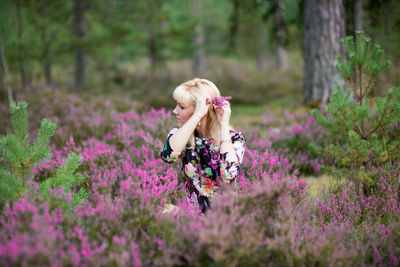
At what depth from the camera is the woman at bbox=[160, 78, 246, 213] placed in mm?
2438

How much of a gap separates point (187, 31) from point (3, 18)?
653cm

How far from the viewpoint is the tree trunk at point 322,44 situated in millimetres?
6125

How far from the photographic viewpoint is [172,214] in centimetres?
220

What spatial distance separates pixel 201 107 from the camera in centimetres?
244

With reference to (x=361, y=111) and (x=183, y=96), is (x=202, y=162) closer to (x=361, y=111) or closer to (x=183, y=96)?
(x=183, y=96)

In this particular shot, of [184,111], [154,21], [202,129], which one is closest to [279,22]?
[202,129]

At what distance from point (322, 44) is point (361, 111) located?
353cm

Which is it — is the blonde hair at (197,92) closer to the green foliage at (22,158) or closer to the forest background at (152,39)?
the green foliage at (22,158)

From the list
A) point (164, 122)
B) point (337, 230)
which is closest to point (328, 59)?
point (164, 122)

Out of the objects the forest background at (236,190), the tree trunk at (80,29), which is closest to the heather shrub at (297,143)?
the forest background at (236,190)

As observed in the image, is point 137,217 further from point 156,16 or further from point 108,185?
point 156,16

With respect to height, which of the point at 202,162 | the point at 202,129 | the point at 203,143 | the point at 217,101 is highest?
the point at 217,101

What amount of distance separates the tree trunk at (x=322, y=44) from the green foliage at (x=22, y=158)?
17.8 ft

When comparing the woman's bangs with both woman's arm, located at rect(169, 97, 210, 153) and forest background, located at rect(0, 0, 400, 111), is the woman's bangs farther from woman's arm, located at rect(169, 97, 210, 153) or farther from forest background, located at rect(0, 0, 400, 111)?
forest background, located at rect(0, 0, 400, 111)
